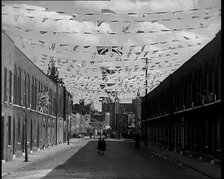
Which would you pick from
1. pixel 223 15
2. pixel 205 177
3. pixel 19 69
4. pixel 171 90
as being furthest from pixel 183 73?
pixel 223 15

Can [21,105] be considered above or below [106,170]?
above

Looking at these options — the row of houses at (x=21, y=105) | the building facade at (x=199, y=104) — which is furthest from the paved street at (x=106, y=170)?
the row of houses at (x=21, y=105)

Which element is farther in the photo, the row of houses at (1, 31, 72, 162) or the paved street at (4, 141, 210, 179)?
the row of houses at (1, 31, 72, 162)

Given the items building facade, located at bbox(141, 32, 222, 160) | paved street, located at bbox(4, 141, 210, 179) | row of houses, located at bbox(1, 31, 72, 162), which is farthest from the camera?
row of houses, located at bbox(1, 31, 72, 162)

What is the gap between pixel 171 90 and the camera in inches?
2309

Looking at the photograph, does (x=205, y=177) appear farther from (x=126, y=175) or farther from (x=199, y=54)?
(x=199, y=54)

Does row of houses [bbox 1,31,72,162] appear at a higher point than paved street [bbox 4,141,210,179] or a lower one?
higher

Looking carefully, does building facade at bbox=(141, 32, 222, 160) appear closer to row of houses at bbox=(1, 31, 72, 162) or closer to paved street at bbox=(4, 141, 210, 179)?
paved street at bbox=(4, 141, 210, 179)

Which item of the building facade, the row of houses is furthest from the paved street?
the row of houses

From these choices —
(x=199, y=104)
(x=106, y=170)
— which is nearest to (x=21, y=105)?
(x=199, y=104)

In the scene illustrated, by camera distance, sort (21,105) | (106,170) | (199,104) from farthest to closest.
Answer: (21,105) < (199,104) < (106,170)

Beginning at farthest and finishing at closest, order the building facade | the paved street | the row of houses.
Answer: the row of houses < the building facade < the paved street

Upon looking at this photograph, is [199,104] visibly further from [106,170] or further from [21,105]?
[21,105]

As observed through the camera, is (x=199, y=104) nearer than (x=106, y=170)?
No
